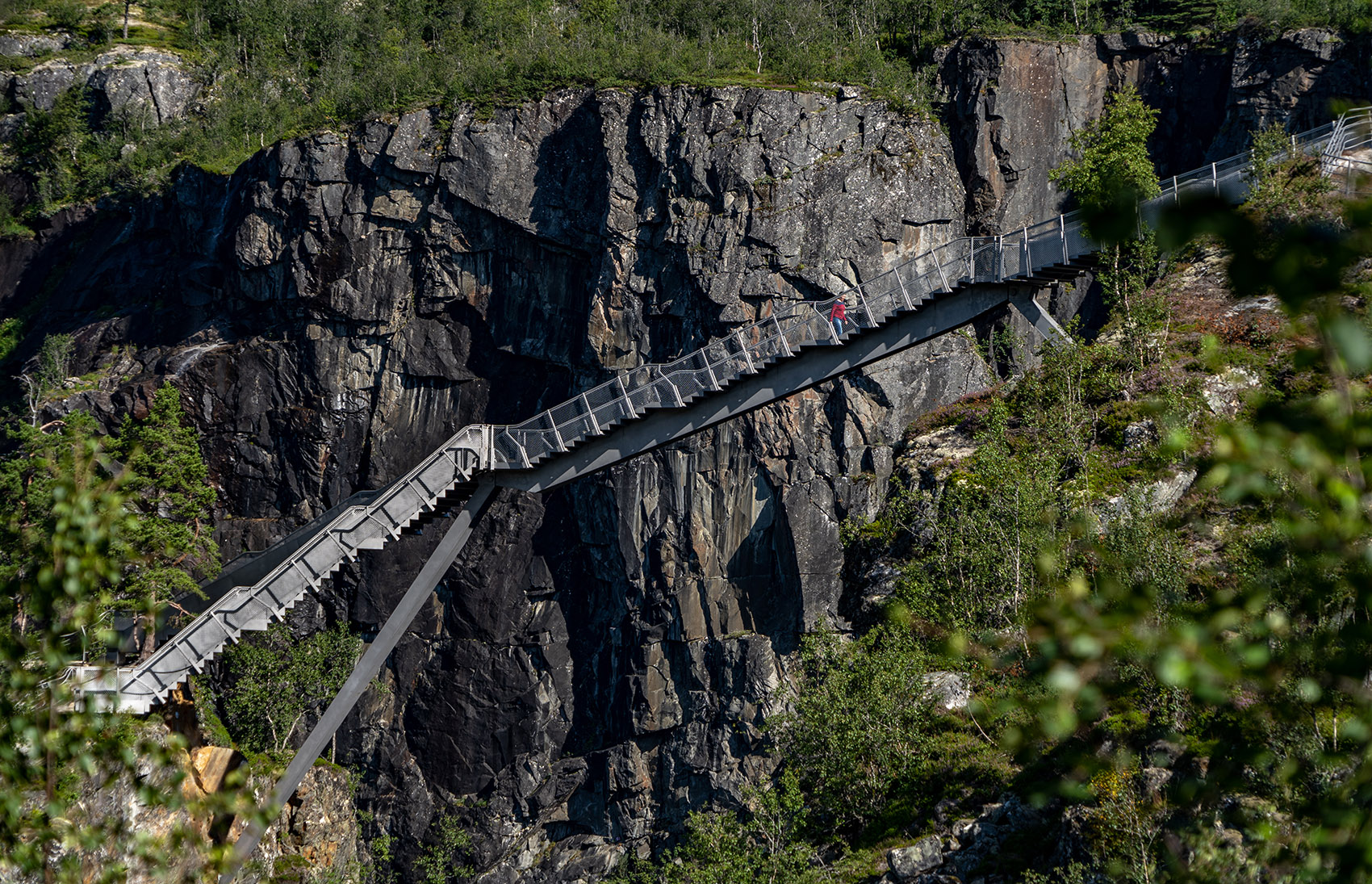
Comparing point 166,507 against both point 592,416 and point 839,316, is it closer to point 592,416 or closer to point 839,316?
point 592,416

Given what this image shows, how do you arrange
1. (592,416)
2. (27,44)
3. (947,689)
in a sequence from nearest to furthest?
(947,689) → (592,416) → (27,44)

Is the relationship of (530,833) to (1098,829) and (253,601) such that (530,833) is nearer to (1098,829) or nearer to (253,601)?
(253,601)

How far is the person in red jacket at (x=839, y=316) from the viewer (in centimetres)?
2559

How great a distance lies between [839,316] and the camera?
84.1 ft

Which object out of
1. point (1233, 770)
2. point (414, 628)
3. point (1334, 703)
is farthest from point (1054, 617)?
point (414, 628)

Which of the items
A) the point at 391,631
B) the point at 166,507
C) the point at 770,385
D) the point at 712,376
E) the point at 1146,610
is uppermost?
the point at 1146,610

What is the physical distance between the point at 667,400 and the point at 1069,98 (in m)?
38.6

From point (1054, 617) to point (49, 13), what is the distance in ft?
329

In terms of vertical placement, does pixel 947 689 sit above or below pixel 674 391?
below

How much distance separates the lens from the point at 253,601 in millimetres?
26312

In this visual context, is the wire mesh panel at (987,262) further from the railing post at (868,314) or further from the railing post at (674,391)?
the railing post at (674,391)

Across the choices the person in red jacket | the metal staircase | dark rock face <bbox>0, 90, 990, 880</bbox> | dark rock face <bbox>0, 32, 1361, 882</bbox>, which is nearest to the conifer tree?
the metal staircase

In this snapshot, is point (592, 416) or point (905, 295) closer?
point (905, 295)

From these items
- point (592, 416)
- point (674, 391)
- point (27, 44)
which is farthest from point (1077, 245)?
point (27, 44)
